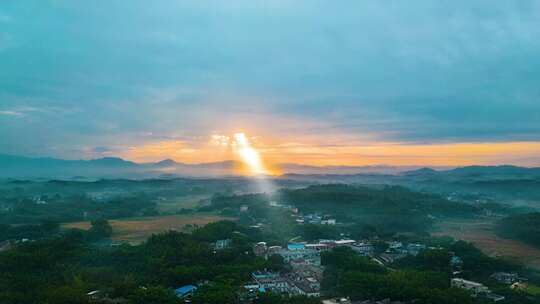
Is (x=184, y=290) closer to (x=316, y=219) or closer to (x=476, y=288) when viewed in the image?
(x=476, y=288)

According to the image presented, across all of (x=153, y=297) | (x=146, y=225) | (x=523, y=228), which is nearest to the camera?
(x=153, y=297)

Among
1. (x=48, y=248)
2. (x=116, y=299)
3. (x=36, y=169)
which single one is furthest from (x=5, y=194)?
(x=36, y=169)

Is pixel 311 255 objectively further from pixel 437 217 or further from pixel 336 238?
pixel 437 217

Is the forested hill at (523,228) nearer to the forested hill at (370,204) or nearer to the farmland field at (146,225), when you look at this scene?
the forested hill at (370,204)

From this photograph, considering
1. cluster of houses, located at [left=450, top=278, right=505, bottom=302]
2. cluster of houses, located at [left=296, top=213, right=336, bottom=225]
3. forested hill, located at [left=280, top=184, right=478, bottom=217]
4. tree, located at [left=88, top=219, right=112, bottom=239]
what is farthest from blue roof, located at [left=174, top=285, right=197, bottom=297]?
forested hill, located at [left=280, top=184, right=478, bottom=217]

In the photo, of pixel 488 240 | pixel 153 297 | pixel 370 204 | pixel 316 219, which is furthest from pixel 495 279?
pixel 370 204

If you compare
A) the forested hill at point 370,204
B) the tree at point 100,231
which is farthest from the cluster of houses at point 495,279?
the tree at point 100,231

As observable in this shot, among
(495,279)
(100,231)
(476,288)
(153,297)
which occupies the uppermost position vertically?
(153,297)
